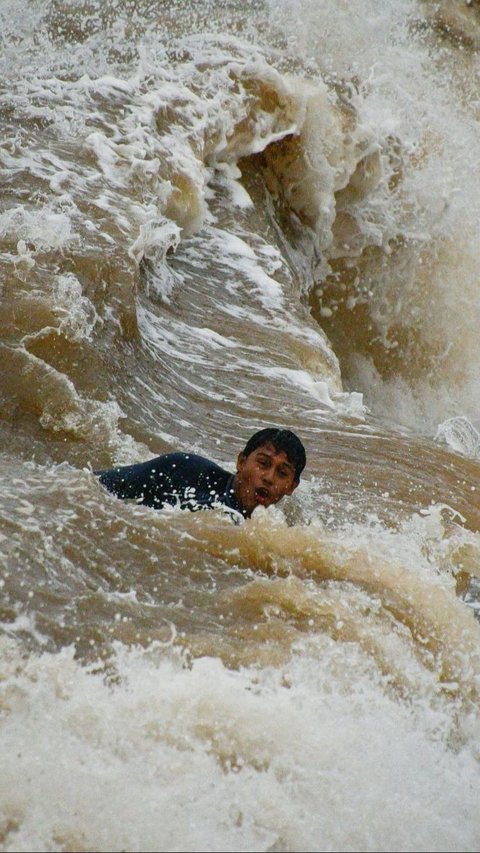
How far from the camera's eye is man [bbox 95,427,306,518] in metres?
3.84

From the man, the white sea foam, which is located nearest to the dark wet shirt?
the man

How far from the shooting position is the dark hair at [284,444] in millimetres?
4047

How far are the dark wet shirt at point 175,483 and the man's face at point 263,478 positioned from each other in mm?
36

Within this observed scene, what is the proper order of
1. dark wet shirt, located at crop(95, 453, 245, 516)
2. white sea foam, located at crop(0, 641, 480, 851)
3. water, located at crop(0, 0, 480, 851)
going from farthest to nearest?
dark wet shirt, located at crop(95, 453, 245, 516), water, located at crop(0, 0, 480, 851), white sea foam, located at crop(0, 641, 480, 851)

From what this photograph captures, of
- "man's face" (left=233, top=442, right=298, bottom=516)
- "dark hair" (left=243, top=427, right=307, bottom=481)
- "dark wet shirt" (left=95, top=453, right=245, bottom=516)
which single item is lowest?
"dark wet shirt" (left=95, top=453, right=245, bottom=516)

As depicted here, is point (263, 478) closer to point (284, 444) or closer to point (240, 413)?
point (284, 444)

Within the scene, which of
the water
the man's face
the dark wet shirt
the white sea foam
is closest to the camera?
the white sea foam

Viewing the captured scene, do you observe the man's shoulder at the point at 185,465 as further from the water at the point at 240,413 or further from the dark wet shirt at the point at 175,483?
the water at the point at 240,413

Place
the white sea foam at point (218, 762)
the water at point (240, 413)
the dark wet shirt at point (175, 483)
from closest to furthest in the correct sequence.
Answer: the white sea foam at point (218, 762) → the water at point (240, 413) → the dark wet shirt at point (175, 483)

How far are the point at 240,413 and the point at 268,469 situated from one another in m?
1.42

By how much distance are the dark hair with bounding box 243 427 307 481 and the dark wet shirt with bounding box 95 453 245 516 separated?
0.16 m

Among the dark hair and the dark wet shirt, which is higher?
the dark hair

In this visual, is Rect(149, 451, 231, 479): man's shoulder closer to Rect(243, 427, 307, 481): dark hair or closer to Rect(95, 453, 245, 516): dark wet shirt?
Rect(95, 453, 245, 516): dark wet shirt

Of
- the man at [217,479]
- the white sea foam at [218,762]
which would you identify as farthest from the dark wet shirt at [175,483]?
the white sea foam at [218,762]
